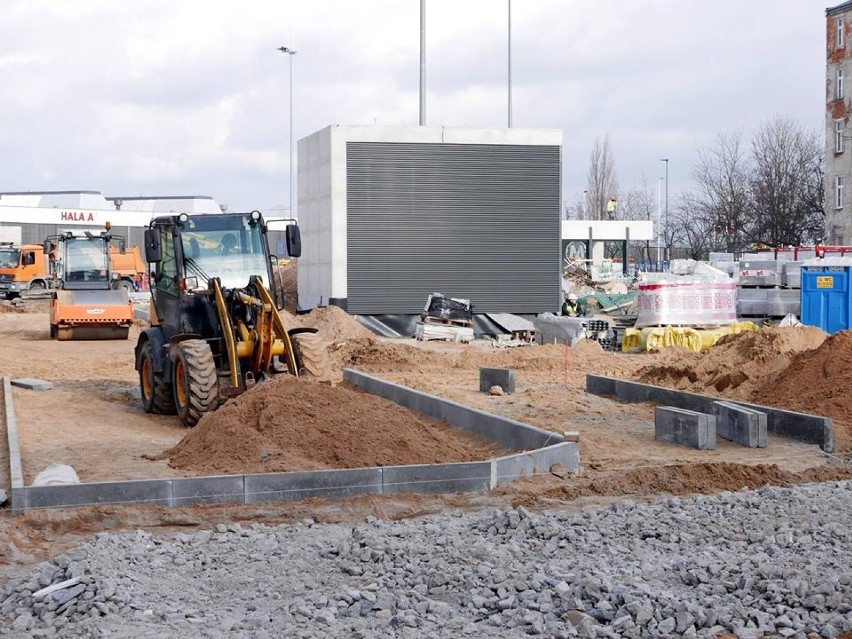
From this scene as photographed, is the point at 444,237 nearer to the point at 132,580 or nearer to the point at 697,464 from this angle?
Result: the point at 697,464

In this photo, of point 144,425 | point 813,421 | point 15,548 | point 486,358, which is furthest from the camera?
point 486,358

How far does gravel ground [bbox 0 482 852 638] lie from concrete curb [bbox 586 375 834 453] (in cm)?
430

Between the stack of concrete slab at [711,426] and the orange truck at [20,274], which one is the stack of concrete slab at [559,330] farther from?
the orange truck at [20,274]

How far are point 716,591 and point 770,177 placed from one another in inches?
2198

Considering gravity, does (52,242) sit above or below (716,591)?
above

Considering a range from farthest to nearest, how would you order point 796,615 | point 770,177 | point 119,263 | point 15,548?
point 770,177 → point 119,263 → point 15,548 → point 796,615

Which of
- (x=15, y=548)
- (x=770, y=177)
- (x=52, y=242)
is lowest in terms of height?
(x=15, y=548)

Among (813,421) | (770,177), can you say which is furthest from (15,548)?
(770,177)

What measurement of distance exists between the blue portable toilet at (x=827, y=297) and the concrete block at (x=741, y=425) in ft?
42.1

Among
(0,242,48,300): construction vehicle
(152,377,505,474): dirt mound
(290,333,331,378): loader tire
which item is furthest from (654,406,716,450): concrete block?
(0,242,48,300): construction vehicle

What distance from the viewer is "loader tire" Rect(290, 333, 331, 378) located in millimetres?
15195

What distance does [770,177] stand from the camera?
59281mm

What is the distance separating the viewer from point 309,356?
15.3 meters

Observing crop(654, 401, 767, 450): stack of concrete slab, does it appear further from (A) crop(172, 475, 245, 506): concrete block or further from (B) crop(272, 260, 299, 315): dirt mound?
(B) crop(272, 260, 299, 315): dirt mound
